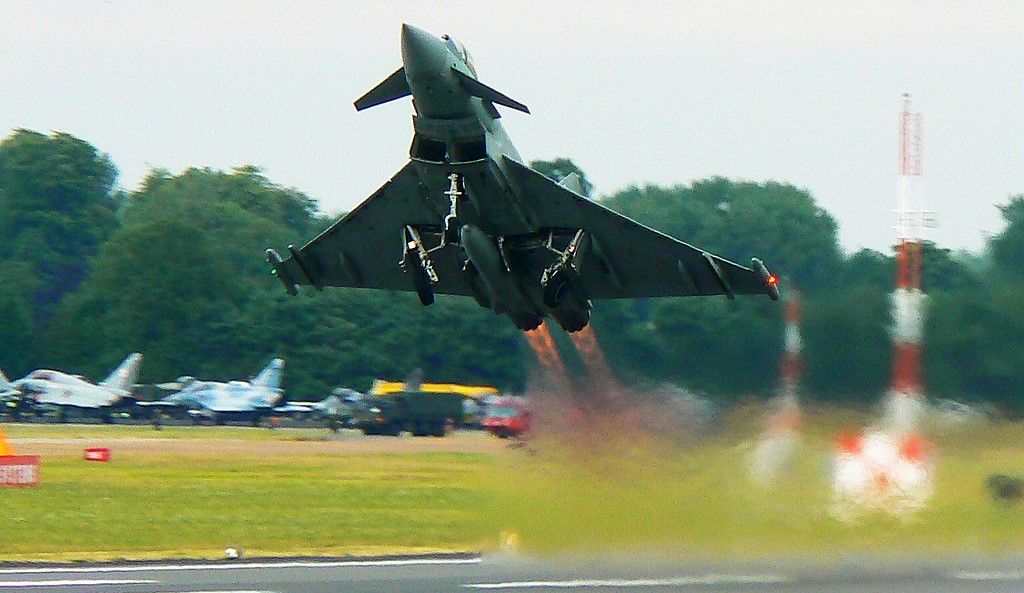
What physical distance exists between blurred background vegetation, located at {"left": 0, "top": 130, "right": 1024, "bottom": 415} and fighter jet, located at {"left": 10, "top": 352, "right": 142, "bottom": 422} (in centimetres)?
233

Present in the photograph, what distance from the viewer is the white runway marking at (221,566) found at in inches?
801

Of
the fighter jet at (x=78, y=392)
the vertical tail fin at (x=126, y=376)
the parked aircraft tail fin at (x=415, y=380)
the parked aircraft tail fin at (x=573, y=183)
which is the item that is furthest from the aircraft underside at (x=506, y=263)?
the fighter jet at (x=78, y=392)

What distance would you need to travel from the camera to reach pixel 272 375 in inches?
1918

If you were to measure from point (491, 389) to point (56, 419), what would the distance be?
2313 cm

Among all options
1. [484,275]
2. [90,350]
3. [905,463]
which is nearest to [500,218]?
[484,275]

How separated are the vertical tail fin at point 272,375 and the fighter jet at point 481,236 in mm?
24526

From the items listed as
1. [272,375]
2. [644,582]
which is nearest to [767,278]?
[644,582]

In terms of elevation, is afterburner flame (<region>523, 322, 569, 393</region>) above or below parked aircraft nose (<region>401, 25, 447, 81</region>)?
below

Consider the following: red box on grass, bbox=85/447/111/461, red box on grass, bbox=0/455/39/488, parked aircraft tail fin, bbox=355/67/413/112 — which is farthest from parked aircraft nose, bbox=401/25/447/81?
red box on grass, bbox=85/447/111/461

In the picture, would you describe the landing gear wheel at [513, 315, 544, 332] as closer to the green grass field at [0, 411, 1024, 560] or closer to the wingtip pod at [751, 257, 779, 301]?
the green grass field at [0, 411, 1024, 560]

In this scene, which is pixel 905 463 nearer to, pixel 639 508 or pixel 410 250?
pixel 639 508

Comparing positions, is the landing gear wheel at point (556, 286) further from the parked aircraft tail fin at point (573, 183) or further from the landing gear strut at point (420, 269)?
the landing gear strut at point (420, 269)

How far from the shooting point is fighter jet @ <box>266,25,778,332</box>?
19531mm

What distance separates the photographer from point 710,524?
20625 mm
